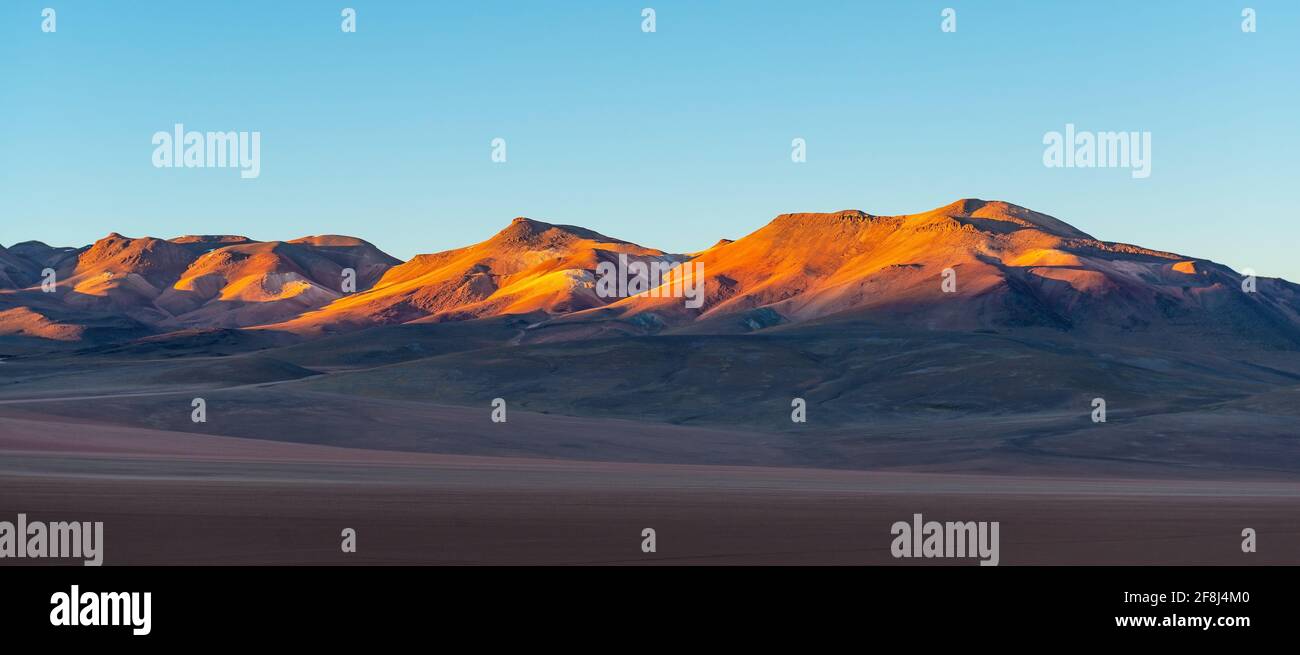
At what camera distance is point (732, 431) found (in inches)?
2923

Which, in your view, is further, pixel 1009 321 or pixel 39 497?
pixel 1009 321

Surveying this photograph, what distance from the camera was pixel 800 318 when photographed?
153 m

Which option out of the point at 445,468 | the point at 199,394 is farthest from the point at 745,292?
the point at 445,468

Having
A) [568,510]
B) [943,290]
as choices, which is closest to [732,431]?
[568,510]

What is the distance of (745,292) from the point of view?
575 ft

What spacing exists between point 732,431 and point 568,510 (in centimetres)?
4550

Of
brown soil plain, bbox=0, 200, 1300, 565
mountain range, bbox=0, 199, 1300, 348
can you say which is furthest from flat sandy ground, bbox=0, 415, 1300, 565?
mountain range, bbox=0, 199, 1300, 348

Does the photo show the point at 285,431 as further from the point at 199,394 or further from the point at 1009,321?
the point at 1009,321

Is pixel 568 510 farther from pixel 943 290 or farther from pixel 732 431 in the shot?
pixel 943 290
